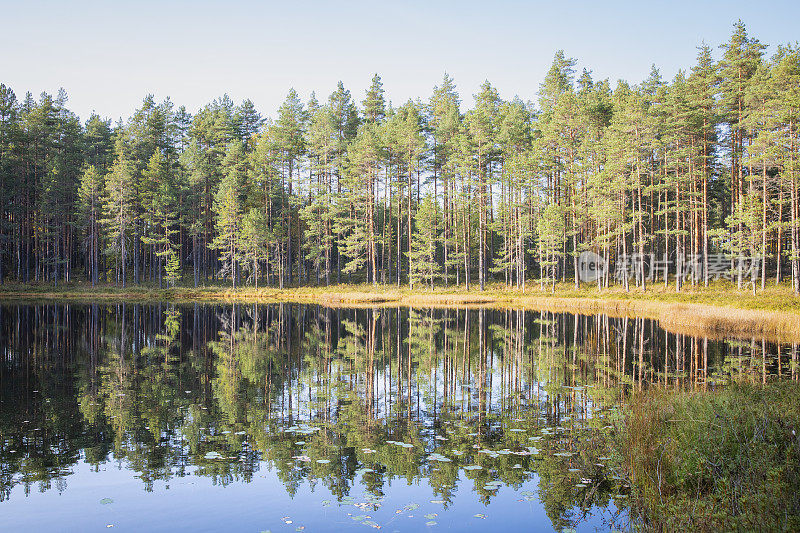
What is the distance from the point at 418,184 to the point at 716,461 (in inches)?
2300

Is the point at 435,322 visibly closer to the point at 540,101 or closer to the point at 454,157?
the point at 454,157

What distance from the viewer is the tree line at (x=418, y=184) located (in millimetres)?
46812

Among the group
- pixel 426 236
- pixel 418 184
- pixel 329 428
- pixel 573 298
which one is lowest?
pixel 329 428

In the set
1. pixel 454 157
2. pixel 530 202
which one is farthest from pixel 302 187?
pixel 530 202

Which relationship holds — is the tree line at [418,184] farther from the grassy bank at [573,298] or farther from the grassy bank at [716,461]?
the grassy bank at [716,461]

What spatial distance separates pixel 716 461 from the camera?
7043 millimetres

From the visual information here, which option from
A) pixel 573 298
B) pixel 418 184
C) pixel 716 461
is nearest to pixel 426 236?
pixel 418 184

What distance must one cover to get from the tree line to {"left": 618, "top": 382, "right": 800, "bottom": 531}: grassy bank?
37.2m

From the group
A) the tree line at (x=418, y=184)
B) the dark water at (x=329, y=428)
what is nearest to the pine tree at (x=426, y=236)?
the tree line at (x=418, y=184)

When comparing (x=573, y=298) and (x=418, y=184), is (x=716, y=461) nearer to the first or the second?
(x=573, y=298)

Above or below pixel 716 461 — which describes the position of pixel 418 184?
above

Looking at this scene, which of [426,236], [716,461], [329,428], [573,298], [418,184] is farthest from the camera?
[418,184]

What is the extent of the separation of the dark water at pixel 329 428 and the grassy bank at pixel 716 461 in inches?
24.2

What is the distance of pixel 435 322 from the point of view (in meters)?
32.5
